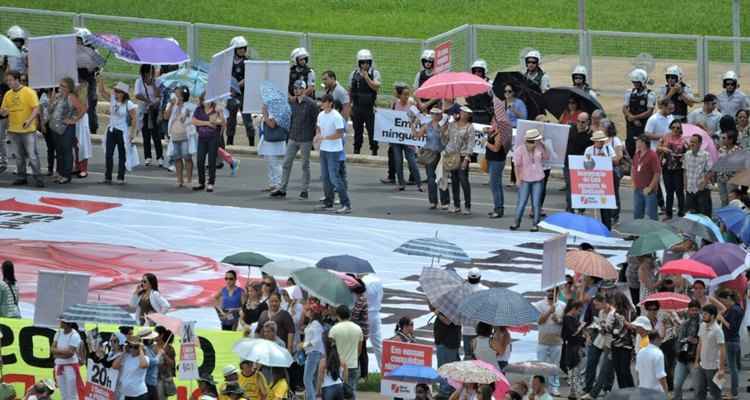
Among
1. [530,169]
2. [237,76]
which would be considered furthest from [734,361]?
[237,76]

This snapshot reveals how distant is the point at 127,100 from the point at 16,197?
2.35m

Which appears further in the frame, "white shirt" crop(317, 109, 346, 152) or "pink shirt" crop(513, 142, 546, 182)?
"white shirt" crop(317, 109, 346, 152)

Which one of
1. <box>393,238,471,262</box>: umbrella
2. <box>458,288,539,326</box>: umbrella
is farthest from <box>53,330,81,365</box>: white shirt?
<box>393,238,471,262</box>: umbrella

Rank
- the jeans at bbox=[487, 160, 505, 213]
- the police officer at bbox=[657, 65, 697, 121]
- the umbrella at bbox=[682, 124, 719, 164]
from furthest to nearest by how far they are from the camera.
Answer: the police officer at bbox=[657, 65, 697, 121] → the jeans at bbox=[487, 160, 505, 213] → the umbrella at bbox=[682, 124, 719, 164]

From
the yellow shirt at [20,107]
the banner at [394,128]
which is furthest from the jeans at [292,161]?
the yellow shirt at [20,107]

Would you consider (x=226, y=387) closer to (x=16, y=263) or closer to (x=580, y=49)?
(x=16, y=263)

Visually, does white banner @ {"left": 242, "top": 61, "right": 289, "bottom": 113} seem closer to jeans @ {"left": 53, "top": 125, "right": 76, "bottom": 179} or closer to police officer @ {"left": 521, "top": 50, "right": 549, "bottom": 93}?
jeans @ {"left": 53, "top": 125, "right": 76, "bottom": 179}

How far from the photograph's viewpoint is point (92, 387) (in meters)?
22.0

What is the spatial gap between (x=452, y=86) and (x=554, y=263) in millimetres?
9551

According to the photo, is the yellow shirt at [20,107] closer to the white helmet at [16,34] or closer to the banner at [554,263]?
the white helmet at [16,34]

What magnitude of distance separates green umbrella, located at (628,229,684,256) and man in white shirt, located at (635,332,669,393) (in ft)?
9.28

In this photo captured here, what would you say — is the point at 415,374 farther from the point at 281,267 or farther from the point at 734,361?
the point at 734,361

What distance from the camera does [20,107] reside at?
33.4 m

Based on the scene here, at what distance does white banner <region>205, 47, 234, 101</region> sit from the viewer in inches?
1335
